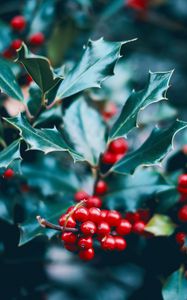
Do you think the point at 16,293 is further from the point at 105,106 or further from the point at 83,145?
the point at 105,106

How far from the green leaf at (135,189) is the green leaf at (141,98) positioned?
165mm

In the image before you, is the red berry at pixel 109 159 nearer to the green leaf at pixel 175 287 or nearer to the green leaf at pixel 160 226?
the green leaf at pixel 160 226

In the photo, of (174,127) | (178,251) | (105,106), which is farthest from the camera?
(105,106)

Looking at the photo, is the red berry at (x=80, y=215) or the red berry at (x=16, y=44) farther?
the red berry at (x=16, y=44)

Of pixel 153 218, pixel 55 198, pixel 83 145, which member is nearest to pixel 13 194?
pixel 55 198

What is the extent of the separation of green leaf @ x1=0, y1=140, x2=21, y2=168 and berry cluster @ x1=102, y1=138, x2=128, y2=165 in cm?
36

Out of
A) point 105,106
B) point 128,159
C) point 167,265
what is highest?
point 128,159

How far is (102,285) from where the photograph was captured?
1378 millimetres

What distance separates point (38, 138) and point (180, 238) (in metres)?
0.41

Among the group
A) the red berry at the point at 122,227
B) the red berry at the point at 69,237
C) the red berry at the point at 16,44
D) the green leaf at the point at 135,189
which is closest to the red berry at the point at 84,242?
the red berry at the point at 69,237

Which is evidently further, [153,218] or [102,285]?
[102,285]

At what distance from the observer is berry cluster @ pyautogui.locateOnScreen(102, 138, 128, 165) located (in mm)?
1225

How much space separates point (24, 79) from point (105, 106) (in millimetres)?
271

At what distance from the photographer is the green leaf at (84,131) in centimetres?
114
